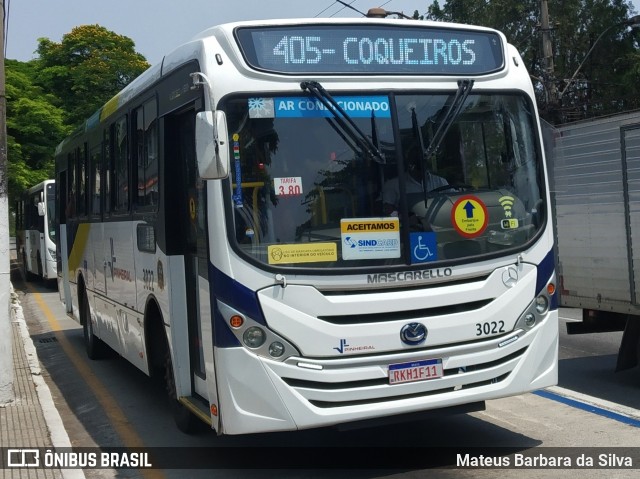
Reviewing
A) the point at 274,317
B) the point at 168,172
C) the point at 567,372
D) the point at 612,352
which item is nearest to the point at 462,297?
the point at 274,317

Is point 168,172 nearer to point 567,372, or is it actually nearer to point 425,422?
point 425,422

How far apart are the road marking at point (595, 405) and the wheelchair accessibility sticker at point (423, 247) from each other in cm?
268

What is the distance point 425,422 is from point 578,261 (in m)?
2.77

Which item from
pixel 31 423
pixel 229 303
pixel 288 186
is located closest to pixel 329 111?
pixel 288 186

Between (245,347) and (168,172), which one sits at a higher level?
(168,172)

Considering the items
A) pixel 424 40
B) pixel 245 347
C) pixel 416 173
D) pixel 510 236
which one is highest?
pixel 424 40

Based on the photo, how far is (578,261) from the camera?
962 cm

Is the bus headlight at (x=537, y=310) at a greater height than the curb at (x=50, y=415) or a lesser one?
greater

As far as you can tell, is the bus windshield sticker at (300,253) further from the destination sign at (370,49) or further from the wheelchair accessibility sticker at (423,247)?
the destination sign at (370,49)

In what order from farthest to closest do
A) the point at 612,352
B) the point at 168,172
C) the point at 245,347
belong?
the point at 612,352
the point at 168,172
the point at 245,347

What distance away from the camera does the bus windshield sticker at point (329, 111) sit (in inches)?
246

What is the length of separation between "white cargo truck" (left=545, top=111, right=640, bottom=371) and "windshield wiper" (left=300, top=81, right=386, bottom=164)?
3453 millimetres

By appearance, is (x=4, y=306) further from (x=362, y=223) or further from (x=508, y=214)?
(x=508, y=214)

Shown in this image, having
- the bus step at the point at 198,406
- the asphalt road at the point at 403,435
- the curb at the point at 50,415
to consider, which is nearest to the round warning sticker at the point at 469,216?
the asphalt road at the point at 403,435
